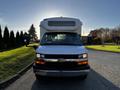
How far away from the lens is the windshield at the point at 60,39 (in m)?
10.1

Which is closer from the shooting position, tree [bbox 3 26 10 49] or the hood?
the hood

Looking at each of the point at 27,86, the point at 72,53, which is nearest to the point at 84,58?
the point at 72,53

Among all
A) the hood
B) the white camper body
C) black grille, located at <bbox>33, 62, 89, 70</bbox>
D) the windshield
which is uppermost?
the white camper body

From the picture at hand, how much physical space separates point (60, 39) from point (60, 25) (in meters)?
1.01

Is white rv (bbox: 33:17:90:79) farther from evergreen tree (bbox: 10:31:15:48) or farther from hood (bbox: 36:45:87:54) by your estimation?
evergreen tree (bbox: 10:31:15:48)

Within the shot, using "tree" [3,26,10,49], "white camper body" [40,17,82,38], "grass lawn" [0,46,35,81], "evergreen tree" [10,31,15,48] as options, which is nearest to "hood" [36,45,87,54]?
"white camper body" [40,17,82,38]

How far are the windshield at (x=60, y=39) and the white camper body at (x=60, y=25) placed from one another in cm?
32

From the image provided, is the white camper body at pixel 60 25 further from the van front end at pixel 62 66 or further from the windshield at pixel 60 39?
the van front end at pixel 62 66

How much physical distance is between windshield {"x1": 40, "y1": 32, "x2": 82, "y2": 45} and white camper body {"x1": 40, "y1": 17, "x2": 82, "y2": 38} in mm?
317

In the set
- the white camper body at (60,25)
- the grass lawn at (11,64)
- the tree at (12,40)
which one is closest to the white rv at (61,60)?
the white camper body at (60,25)

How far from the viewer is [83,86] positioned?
889 centimetres

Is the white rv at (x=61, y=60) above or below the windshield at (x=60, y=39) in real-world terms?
below

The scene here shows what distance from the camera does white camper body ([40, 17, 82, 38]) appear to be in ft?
36.2

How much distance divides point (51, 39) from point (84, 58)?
2.12 meters
